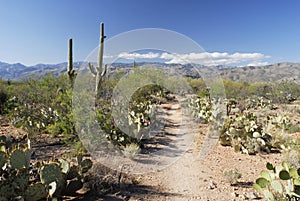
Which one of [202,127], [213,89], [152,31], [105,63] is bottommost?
[202,127]

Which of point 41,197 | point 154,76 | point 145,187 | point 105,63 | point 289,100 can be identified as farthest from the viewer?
point 289,100

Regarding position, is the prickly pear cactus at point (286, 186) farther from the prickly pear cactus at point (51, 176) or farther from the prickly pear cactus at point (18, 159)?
the prickly pear cactus at point (18, 159)

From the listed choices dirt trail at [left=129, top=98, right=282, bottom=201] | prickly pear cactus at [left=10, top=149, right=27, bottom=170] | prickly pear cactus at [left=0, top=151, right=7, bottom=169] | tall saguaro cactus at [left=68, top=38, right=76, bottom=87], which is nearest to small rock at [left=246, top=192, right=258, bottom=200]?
dirt trail at [left=129, top=98, right=282, bottom=201]

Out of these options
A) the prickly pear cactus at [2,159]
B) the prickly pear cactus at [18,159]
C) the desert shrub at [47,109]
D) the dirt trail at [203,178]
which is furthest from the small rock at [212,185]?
the desert shrub at [47,109]

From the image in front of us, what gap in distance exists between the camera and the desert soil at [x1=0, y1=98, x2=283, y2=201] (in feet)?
11.8

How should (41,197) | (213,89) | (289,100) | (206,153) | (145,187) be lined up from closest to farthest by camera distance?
1. (41,197)
2. (145,187)
3. (206,153)
4. (213,89)
5. (289,100)

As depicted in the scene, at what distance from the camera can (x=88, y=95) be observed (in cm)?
632

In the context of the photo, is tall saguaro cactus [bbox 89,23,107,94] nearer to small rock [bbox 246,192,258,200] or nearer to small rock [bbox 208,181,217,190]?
small rock [bbox 208,181,217,190]

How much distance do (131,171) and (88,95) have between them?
2630mm

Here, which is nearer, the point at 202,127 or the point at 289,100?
the point at 202,127

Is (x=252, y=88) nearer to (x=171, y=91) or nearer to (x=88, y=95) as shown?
(x=171, y=91)

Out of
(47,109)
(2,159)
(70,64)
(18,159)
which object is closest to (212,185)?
(18,159)

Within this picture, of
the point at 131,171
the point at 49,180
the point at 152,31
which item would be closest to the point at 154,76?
the point at 152,31

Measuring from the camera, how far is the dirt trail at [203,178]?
3625 mm
